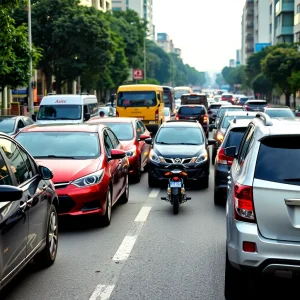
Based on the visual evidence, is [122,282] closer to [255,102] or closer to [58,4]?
[255,102]

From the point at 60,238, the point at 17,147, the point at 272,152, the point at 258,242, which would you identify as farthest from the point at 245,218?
the point at 60,238

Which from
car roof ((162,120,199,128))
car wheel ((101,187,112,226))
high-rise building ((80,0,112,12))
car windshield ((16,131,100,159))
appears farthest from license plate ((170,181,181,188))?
high-rise building ((80,0,112,12))

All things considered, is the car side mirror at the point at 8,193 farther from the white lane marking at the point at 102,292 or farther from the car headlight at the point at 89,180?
the car headlight at the point at 89,180

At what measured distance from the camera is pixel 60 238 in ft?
30.1

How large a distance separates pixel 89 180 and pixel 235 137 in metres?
3.93

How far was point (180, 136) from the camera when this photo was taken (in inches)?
637

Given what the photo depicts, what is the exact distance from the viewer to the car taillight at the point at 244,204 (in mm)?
5430

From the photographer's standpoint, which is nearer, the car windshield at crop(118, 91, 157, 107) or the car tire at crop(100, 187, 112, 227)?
Result: the car tire at crop(100, 187, 112, 227)

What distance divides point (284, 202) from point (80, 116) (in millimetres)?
20699

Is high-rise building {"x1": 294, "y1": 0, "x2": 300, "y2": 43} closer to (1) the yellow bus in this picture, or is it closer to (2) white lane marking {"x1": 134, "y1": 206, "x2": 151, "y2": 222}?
(1) the yellow bus

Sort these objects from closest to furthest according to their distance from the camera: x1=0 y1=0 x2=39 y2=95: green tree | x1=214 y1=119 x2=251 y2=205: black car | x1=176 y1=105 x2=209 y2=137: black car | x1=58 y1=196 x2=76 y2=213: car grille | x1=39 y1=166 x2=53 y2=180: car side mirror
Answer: x1=39 y1=166 x2=53 y2=180: car side mirror < x1=58 y1=196 x2=76 y2=213: car grille < x1=214 y1=119 x2=251 y2=205: black car < x1=0 y1=0 x2=39 y2=95: green tree < x1=176 y1=105 x2=209 y2=137: black car

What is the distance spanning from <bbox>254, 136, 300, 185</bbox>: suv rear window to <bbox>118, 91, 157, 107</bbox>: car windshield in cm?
2717

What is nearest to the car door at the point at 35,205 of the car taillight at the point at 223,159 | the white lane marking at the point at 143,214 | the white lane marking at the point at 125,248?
the white lane marking at the point at 125,248

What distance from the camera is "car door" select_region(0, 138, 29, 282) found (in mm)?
5422
